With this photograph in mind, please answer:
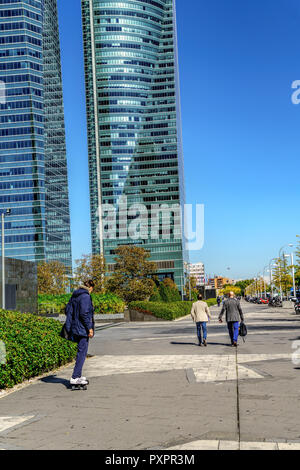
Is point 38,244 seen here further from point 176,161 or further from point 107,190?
point 176,161

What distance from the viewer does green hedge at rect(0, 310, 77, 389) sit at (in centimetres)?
839

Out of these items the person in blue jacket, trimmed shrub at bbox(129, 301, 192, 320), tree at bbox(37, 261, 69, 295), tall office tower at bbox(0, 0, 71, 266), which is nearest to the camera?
the person in blue jacket

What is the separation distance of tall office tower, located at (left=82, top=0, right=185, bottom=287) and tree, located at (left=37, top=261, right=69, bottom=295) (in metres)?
83.1

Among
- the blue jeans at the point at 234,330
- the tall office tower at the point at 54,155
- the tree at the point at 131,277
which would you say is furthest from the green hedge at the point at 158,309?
the tall office tower at the point at 54,155

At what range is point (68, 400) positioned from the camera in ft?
23.1

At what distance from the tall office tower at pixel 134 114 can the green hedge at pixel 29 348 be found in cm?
13913

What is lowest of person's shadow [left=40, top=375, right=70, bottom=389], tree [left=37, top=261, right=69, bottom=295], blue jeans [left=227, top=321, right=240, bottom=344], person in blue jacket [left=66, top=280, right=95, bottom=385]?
tree [left=37, top=261, right=69, bottom=295]

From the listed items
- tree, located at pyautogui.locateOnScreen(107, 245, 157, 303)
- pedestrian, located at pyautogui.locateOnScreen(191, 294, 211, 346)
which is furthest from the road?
tree, located at pyautogui.locateOnScreen(107, 245, 157, 303)

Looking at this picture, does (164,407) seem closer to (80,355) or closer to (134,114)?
(80,355)

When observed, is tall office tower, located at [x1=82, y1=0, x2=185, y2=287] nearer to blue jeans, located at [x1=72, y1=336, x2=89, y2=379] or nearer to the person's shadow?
the person's shadow

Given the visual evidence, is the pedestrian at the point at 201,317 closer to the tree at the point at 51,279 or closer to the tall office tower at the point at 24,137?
the tree at the point at 51,279

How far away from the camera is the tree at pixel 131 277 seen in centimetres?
5134

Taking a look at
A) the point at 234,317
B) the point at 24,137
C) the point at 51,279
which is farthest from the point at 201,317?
the point at 24,137

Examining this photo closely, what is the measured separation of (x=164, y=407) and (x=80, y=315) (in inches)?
94.2
